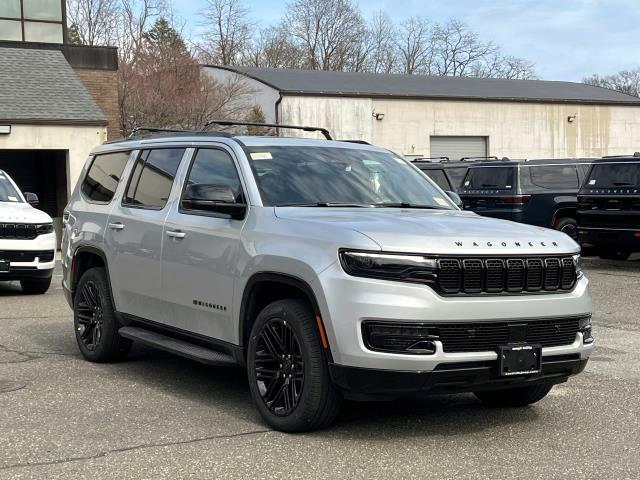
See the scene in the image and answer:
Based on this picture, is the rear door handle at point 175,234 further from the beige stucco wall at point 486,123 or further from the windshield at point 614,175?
the beige stucco wall at point 486,123

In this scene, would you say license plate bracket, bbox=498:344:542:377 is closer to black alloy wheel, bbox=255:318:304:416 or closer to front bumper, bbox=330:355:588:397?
front bumper, bbox=330:355:588:397

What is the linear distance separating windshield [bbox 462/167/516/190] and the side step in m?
12.5

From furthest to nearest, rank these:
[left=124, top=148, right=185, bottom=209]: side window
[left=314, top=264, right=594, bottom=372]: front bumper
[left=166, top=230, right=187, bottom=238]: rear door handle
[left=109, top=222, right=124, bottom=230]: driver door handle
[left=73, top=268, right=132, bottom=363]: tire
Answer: [left=73, top=268, right=132, bottom=363]: tire < [left=109, top=222, right=124, bottom=230]: driver door handle < [left=124, top=148, right=185, bottom=209]: side window < [left=166, top=230, right=187, bottom=238]: rear door handle < [left=314, top=264, right=594, bottom=372]: front bumper

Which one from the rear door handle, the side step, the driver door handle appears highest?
the driver door handle

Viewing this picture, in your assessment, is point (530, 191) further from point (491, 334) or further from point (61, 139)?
point (491, 334)

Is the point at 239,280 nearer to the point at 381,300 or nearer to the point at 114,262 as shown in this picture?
the point at 381,300

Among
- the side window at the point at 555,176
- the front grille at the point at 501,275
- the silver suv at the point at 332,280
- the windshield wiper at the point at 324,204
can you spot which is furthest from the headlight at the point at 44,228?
the side window at the point at 555,176

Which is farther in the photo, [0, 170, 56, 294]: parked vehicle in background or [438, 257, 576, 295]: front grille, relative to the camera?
[0, 170, 56, 294]: parked vehicle in background

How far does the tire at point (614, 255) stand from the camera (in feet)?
55.9

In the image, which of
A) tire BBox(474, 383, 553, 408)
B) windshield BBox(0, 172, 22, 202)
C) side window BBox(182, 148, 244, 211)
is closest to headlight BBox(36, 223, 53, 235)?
windshield BBox(0, 172, 22, 202)

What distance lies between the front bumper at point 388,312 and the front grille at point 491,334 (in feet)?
0.12

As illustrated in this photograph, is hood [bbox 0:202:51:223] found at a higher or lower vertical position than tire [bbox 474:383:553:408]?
higher

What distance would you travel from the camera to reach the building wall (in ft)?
88.3

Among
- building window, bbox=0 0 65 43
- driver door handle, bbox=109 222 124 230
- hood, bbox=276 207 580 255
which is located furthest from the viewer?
building window, bbox=0 0 65 43
